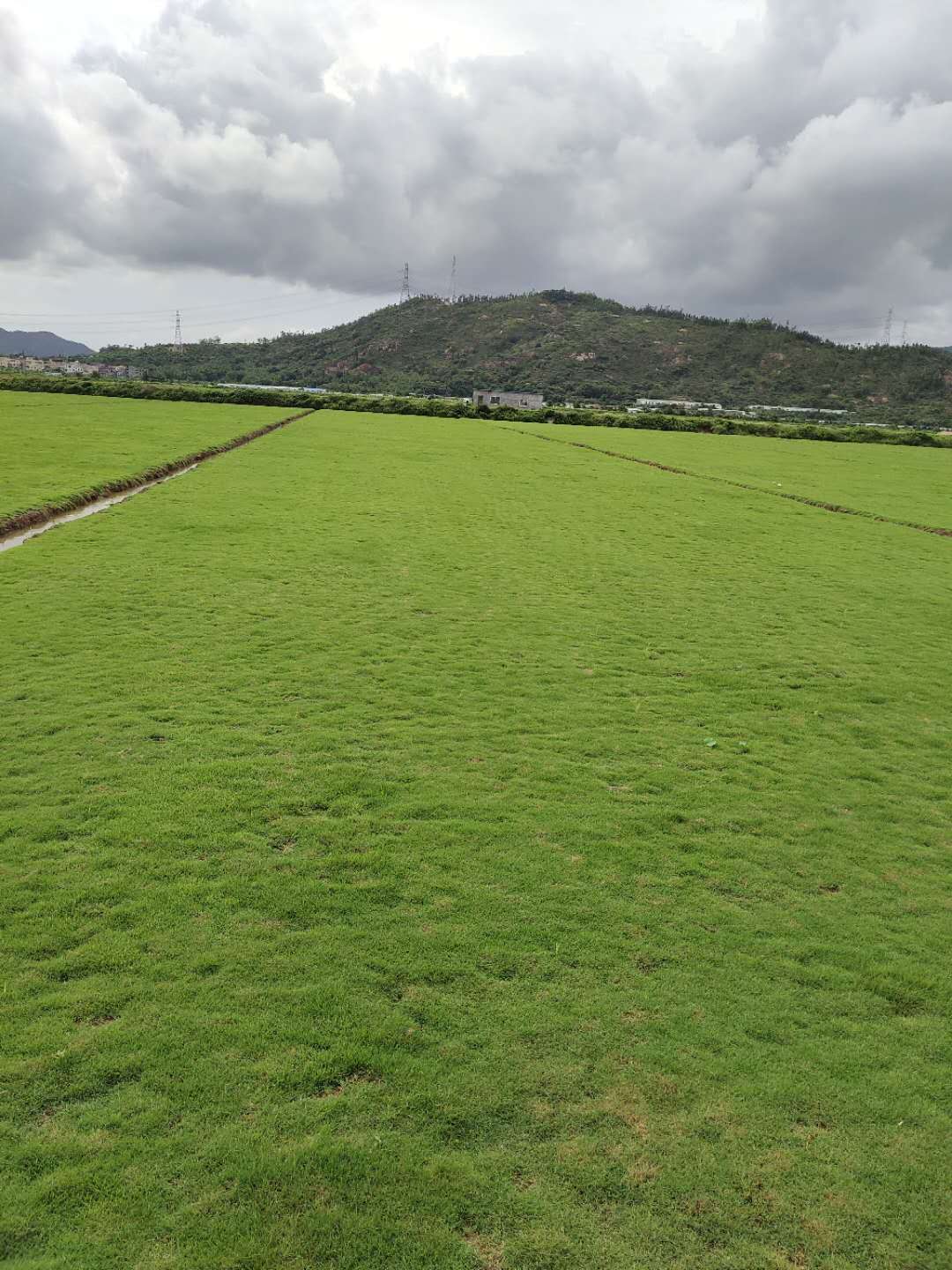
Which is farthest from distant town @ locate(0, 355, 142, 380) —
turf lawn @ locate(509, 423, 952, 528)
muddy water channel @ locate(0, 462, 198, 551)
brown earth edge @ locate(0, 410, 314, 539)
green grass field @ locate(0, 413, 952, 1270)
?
green grass field @ locate(0, 413, 952, 1270)

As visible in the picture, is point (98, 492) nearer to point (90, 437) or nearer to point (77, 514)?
point (77, 514)

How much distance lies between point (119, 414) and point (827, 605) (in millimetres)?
52656

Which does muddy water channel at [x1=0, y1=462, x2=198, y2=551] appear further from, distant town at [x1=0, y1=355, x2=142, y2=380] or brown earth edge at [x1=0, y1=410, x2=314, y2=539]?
distant town at [x1=0, y1=355, x2=142, y2=380]

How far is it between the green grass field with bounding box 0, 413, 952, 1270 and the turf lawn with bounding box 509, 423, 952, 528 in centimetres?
2493

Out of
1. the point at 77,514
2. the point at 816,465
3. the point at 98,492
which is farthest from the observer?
the point at 816,465

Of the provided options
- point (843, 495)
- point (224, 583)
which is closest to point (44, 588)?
point (224, 583)

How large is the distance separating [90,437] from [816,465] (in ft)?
143

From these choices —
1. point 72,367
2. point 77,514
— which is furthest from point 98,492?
point 72,367

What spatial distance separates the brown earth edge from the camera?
21.6m

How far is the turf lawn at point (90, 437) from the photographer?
27.5m

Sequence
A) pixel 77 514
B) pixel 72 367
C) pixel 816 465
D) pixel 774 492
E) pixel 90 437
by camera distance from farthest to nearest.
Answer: pixel 72 367 → pixel 816 465 → pixel 90 437 → pixel 774 492 → pixel 77 514

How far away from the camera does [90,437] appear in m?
41.5

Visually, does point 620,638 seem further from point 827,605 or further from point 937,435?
point 937,435

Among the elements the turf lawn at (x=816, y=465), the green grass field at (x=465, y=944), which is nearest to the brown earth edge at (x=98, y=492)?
the green grass field at (x=465, y=944)
